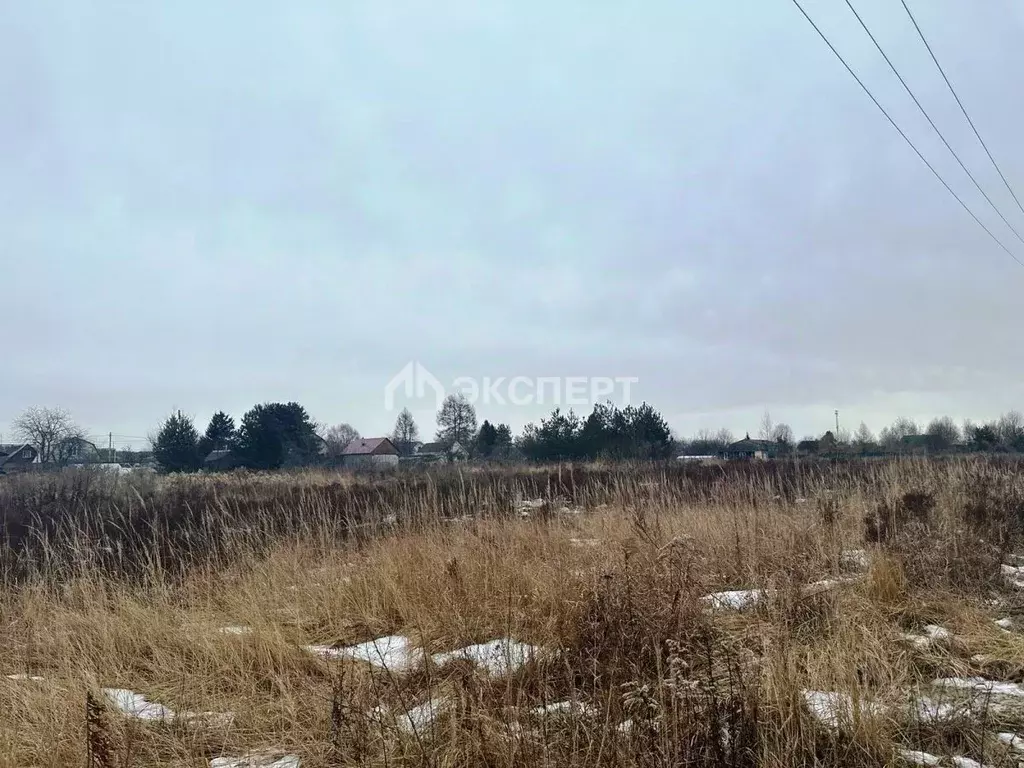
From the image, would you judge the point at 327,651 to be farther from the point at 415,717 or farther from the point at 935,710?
the point at 935,710

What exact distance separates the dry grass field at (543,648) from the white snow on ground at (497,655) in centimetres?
3

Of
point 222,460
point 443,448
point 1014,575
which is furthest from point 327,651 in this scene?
point 443,448

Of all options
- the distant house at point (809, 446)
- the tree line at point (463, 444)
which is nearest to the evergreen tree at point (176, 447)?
the tree line at point (463, 444)

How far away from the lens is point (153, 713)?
3.03 meters

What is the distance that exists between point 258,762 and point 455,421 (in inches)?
2209

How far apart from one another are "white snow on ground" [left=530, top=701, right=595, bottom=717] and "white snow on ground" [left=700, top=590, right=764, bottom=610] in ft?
4.47

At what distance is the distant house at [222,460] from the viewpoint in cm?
4078

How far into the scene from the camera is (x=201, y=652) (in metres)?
3.74

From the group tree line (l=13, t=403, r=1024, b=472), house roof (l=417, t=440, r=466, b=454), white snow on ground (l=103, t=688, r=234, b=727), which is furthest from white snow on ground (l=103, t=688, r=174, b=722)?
house roof (l=417, t=440, r=466, b=454)

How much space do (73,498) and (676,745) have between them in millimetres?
12636

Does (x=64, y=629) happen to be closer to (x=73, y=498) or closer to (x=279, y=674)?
(x=279, y=674)

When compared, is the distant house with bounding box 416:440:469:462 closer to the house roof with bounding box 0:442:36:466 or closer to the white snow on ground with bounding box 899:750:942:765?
the house roof with bounding box 0:442:36:466

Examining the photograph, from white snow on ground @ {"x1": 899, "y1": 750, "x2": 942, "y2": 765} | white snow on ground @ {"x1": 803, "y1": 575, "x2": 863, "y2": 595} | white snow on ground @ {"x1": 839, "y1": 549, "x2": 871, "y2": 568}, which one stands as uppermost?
white snow on ground @ {"x1": 839, "y1": 549, "x2": 871, "y2": 568}

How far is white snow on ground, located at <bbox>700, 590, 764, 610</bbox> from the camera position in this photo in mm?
3848
